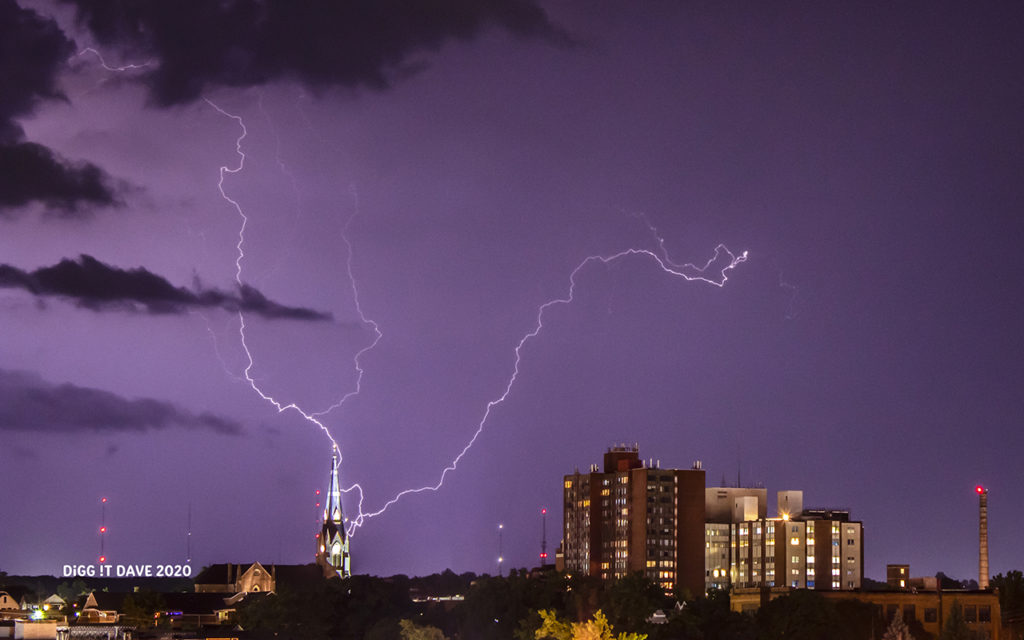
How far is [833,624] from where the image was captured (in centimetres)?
11794

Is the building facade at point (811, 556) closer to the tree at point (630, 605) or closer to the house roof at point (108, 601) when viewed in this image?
the house roof at point (108, 601)

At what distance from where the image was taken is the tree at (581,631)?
8525 cm

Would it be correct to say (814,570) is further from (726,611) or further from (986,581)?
(726,611)

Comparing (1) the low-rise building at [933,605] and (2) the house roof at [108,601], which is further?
(2) the house roof at [108,601]

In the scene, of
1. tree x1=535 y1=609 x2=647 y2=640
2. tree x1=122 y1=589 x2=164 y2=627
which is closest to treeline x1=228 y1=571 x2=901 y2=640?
tree x1=535 y1=609 x2=647 y2=640

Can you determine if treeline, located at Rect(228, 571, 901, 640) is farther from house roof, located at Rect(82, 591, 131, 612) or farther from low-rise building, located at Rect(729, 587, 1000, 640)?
house roof, located at Rect(82, 591, 131, 612)

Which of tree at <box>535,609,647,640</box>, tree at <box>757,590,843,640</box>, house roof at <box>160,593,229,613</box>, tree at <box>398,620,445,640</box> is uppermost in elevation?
tree at <box>535,609,647,640</box>

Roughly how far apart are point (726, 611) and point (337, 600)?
134 feet

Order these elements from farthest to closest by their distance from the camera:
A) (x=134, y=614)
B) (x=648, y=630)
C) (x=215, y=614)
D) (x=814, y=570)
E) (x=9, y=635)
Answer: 1. (x=814, y=570)
2. (x=215, y=614)
3. (x=134, y=614)
4. (x=648, y=630)
5. (x=9, y=635)

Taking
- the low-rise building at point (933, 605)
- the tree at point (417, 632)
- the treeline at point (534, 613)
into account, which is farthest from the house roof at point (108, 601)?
the low-rise building at point (933, 605)

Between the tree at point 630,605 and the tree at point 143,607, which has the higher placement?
the tree at point 630,605

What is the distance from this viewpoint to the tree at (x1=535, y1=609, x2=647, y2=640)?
3356 inches

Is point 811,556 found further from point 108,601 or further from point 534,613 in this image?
point 534,613

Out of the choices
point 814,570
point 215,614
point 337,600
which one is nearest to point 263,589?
point 215,614
